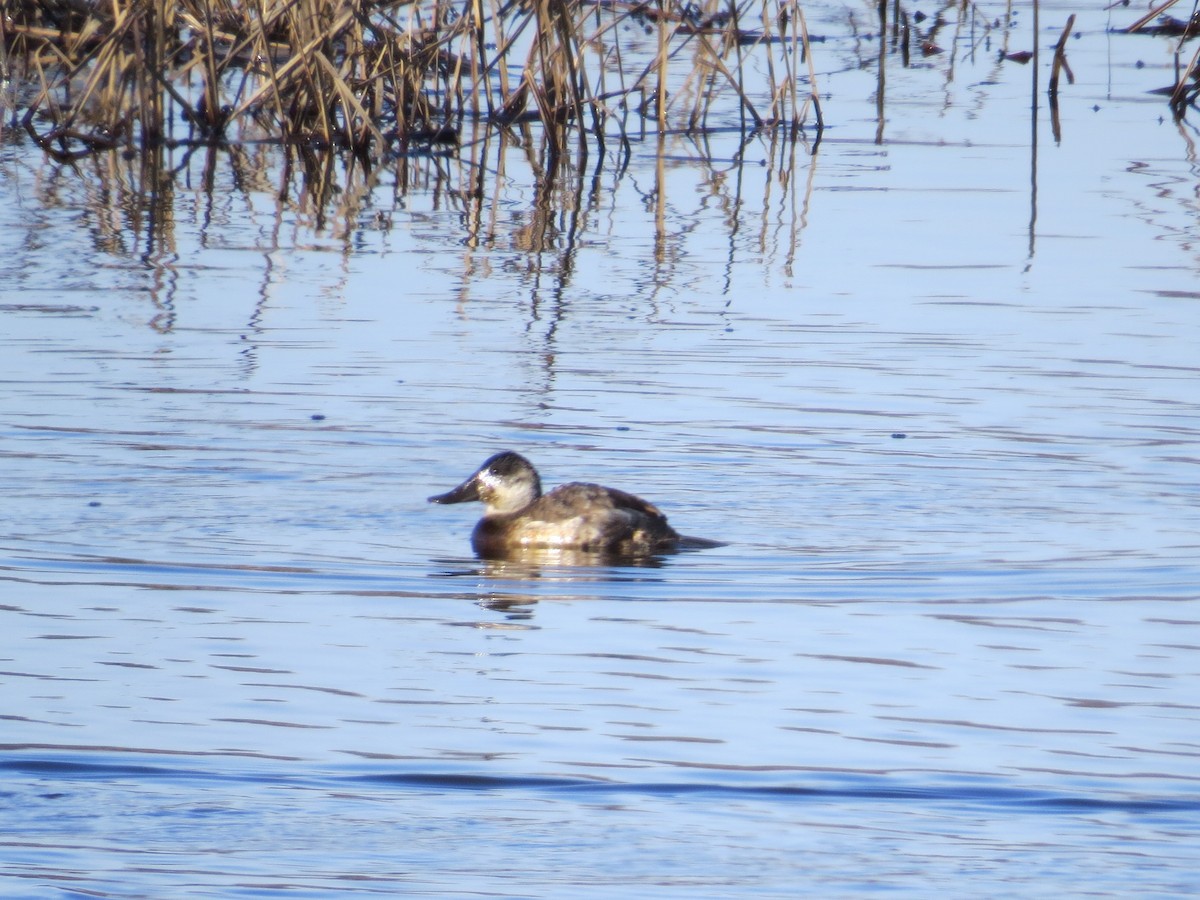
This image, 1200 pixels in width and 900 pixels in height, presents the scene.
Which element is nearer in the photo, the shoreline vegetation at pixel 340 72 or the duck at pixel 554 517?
the duck at pixel 554 517

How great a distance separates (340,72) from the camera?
14.1 metres

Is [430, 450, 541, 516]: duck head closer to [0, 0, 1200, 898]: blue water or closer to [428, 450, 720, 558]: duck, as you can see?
[428, 450, 720, 558]: duck

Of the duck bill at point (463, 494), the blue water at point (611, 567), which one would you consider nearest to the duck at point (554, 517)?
the duck bill at point (463, 494)

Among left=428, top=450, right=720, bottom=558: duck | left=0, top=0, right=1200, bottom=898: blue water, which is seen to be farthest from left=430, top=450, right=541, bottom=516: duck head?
left=0, top=0, right=1200, bottom=898: blue water

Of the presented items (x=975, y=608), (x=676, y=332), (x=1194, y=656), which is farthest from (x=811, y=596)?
(x=676, y=332)

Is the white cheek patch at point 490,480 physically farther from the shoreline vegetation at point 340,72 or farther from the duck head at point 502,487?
the shoreline vegetation at point 340,72

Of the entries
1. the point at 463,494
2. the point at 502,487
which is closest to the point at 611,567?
the point at 502,487

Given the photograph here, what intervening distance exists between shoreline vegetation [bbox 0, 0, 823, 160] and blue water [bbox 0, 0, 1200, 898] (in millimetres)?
897

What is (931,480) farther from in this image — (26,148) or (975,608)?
(26,148)

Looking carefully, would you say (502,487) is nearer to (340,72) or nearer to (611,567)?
(611,567)

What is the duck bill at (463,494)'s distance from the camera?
7758mm

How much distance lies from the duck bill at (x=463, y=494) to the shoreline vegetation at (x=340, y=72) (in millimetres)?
5983

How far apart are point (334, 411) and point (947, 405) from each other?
2.53 metres

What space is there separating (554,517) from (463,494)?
347mm
